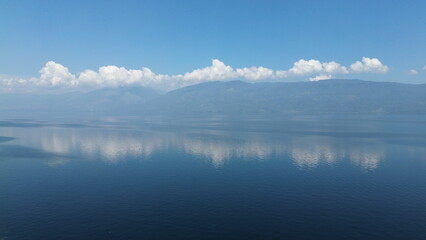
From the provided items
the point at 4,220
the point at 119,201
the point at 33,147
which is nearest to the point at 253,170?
the point at 119,201

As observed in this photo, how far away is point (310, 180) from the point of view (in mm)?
101688

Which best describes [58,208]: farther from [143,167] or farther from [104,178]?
[143,167]

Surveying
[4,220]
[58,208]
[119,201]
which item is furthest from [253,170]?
[4,220]

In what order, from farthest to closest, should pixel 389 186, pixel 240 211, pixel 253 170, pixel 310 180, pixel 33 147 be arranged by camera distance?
pixel 33 147, pixel 253 170, pixel 310 180, pixel 389 186, pixel 240 211

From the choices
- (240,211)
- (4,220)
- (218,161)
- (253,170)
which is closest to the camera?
(4,220)

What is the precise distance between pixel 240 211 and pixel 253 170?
149ft

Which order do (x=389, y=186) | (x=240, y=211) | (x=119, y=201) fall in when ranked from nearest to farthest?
1. (x=240, y=211)
2. (x=119, y=201)
3. (x=389, y=186)

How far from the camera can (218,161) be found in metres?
136

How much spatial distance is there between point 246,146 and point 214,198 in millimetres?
101100

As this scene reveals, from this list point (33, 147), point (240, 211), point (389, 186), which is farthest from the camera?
point (33, 147)

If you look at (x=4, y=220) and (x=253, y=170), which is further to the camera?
(x=253, y=170)

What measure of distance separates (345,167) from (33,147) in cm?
19128

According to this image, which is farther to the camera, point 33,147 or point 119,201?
point 33,147

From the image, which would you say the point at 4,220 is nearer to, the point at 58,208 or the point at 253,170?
the point at 58,208
